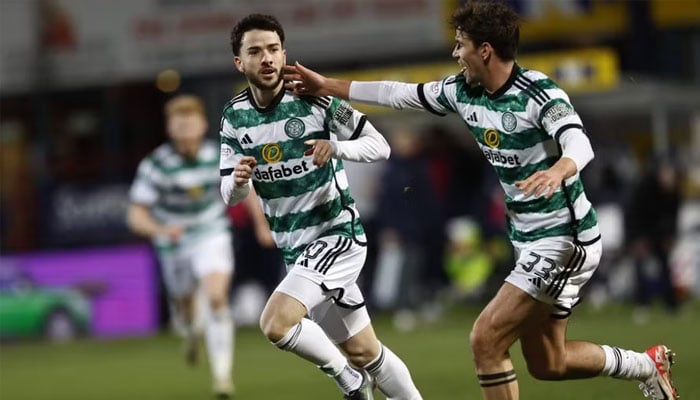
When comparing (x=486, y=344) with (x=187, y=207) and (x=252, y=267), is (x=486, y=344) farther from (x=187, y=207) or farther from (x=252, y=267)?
(x=252, y=267)

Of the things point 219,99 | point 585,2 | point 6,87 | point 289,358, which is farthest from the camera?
point 6,87

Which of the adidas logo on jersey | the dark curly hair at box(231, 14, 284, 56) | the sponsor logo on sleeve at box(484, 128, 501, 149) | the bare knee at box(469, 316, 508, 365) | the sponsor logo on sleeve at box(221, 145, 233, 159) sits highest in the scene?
the dark curly hair at box(231, 14, 284, 56)

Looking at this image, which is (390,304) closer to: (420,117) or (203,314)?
(420,117)

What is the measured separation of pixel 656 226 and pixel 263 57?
1123 cm

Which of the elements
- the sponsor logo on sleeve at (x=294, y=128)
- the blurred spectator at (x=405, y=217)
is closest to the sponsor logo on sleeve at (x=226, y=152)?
the sponsor logo on sleeve at (x=294, y=128)

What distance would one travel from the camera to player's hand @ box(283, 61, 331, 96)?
802 centimetres

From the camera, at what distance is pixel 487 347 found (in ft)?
24.8

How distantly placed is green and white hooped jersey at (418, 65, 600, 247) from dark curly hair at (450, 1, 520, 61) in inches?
5.0

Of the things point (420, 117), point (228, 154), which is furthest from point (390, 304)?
point (228, 154)

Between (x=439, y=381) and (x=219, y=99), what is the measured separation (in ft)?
48.0

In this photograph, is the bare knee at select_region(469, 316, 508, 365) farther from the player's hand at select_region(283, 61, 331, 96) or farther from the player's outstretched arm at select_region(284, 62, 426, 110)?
the player's hand at select_region(283, 61, 331, 96)

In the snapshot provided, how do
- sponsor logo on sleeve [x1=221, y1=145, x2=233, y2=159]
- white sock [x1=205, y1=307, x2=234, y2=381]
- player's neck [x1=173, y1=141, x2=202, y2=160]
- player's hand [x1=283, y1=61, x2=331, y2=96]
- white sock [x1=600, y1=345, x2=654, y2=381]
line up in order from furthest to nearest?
player's neck [x1=173, y1=141, x2=202, y2=160] → white sock [x1=205, y1=307, x2=234, y2=381] → sponsor logo on sleeve [x1=221, y1=145, x2=233, y2=159] → white sock [x1=600, y1=345, x2=654, y2=381] → player's hand [x1=283, y1=61, x2=331, y2=96]

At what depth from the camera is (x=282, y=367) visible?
1441 centimetres

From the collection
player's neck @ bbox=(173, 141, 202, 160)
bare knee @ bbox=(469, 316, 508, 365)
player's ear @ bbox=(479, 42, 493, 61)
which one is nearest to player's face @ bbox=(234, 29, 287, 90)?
player's ear @ bbox=(479, 42, 493, 61)
